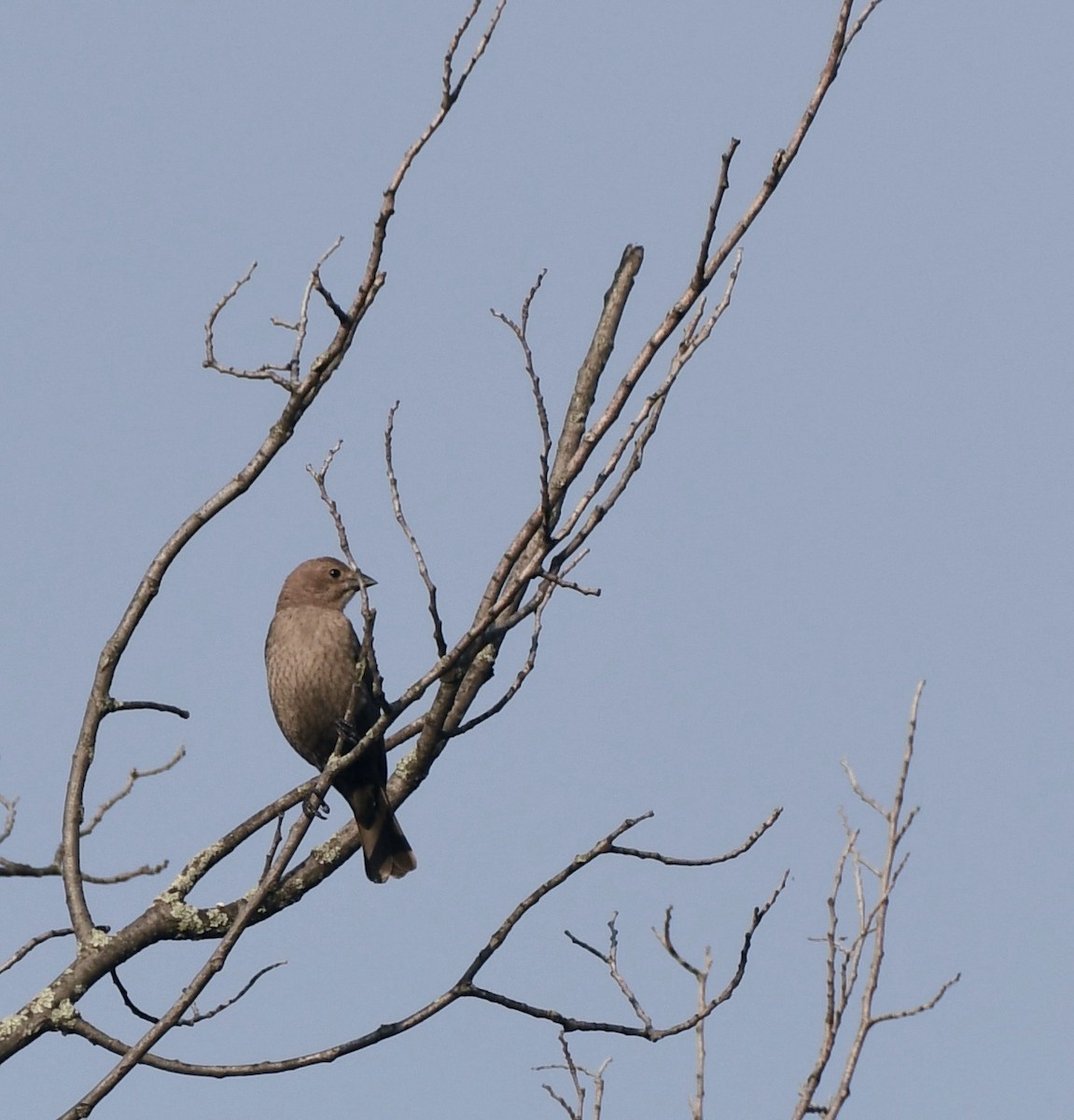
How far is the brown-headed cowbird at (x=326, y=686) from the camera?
723cm

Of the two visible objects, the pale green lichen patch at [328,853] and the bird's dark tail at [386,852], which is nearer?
the pale green lichen patch at [328,853]

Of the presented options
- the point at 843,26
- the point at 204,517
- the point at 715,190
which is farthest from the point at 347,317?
the point at 843,26

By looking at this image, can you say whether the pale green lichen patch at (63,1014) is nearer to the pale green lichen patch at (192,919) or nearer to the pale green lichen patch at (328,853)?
the pale green lichen patch at (192,919)

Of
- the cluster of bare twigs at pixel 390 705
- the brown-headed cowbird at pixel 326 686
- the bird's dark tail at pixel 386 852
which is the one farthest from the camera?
the bird's dark tail at pixel 386 852

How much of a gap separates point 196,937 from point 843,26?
3.54m

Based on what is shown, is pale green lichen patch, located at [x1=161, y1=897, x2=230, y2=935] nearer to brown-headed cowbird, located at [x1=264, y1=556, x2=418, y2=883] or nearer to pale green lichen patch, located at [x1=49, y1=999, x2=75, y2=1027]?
pale green lichen patch, located at [x1=49, y1=999, x2=75, y2=1027]

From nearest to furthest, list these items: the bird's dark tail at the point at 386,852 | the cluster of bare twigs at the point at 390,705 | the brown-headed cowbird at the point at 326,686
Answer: the cluster of bare twigs at the point at 390,705 < the brown-headed cowbird at the point at 326,686 < the bird's dark tail at the point at 386,852

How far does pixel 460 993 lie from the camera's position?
500 cm

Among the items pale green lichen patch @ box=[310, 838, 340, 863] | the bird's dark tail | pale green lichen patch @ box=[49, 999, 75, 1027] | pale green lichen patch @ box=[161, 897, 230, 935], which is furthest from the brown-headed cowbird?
pale green lichen patch @ box=[49, 999, 75, 1027]

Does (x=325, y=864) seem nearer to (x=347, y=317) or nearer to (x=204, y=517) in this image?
(x=204, y=517)

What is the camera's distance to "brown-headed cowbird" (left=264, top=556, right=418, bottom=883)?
23.7ft

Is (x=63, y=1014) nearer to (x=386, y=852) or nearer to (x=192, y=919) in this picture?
(x=192, y=919)

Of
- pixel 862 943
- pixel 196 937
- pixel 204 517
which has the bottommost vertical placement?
pixel 862 943

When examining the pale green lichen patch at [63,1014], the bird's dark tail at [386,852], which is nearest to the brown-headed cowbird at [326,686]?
the bird's dark tail at [386,852]
